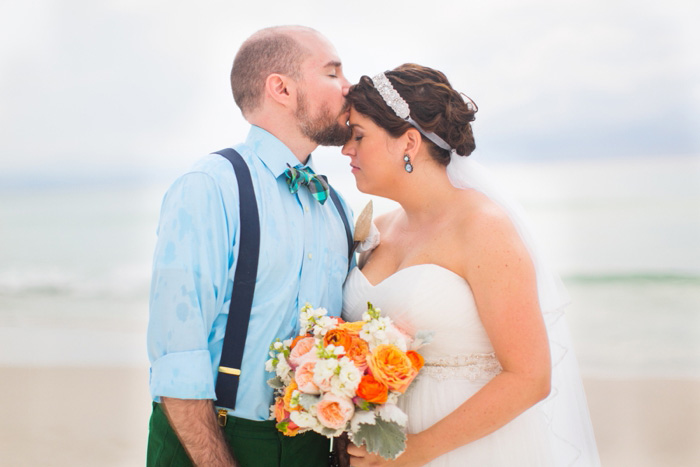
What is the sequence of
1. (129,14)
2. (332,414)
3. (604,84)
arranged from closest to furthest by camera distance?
1. (332,414)
2. (129,14)
3. (604,84)

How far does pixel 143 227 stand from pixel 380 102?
11.1m

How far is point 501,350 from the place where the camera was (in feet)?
6.99

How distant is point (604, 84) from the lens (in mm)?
11938

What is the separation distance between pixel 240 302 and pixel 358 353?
43cm

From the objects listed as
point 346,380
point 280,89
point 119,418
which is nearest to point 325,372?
point 346,380

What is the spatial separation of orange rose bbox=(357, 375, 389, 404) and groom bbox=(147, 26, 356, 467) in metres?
0.39

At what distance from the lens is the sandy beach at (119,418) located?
5754 mm

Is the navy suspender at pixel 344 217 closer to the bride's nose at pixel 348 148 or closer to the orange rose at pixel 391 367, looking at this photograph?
the bride's nose at pixel 348 148

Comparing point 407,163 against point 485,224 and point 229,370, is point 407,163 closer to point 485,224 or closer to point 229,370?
point 485,224

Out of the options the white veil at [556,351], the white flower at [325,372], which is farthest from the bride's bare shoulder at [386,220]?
the white flower at [325,372]

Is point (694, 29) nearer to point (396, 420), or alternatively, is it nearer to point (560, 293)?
point (560, 293)

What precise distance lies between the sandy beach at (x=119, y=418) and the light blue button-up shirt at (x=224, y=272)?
14.0ft

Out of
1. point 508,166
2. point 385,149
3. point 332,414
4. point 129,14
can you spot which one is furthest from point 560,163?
point 332,414

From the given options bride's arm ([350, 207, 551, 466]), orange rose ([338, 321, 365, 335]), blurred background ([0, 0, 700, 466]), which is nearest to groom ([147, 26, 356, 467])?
orange rose ([338, 321, 365, 335])
